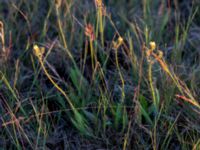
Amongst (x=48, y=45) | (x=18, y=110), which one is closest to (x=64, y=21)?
(x=48, y=45)

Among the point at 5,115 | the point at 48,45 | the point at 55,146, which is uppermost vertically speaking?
the point at 48,45

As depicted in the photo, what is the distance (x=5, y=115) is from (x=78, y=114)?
28cm

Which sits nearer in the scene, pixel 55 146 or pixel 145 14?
pixel 55 146

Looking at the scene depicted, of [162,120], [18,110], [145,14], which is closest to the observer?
[162,120]

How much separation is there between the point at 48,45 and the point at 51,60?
7 centimetres

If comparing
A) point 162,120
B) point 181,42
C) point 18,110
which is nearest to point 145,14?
point 181,42

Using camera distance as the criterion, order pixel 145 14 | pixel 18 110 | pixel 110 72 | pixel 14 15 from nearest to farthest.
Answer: pixel 18 110
pixel 110 72
pixel 145 14
pixel 14 15

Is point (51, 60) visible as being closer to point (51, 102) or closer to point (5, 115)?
point (51, 102)

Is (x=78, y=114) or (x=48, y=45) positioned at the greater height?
(x=48, y=45)

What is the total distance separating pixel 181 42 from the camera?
1.89m

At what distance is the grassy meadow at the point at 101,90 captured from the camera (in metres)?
1.60

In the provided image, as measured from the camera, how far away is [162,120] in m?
1.63

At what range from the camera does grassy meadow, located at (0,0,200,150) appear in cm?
160

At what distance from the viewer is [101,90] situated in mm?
1663
